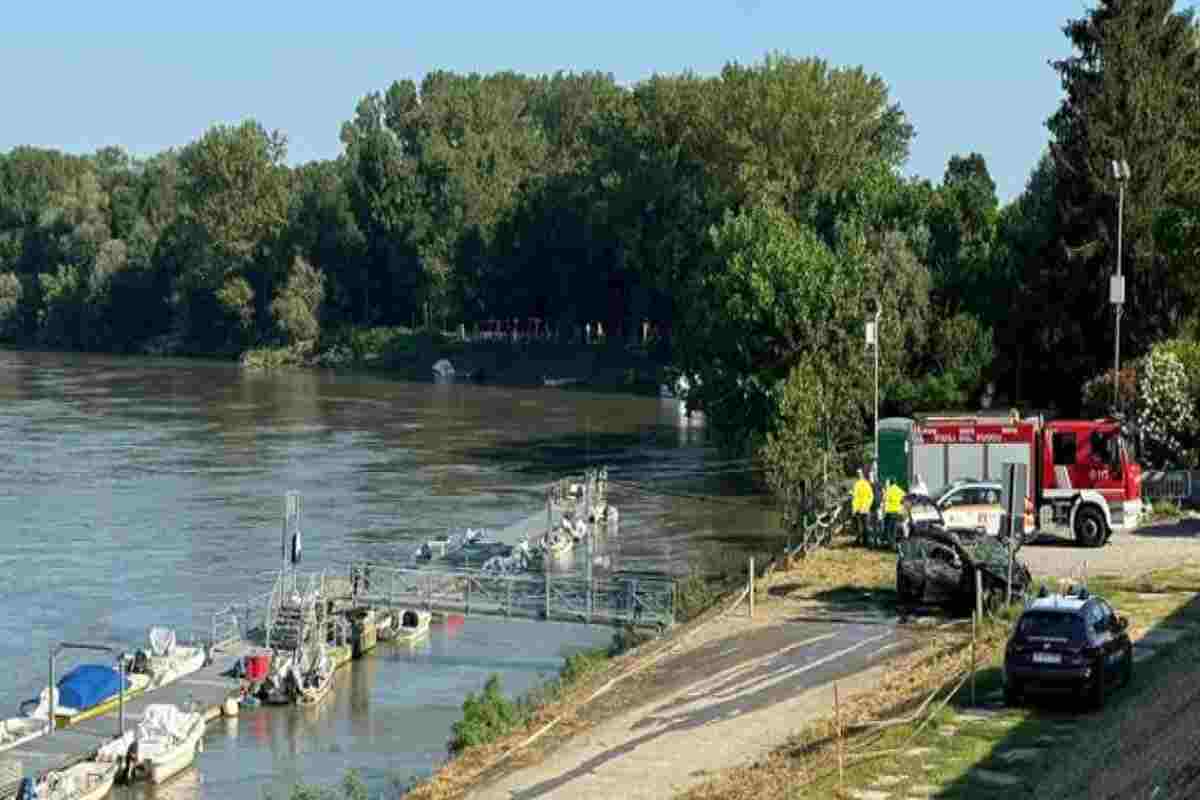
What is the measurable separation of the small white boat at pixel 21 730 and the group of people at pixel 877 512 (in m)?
17.8

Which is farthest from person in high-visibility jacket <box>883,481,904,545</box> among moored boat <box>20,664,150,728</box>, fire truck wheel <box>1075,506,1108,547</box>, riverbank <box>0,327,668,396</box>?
riverbank <box>0,327,668,396</box>

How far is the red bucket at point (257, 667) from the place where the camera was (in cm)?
3925

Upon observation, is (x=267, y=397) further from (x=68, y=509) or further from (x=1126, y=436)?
(x=1126, y=436)

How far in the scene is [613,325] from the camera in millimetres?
144875

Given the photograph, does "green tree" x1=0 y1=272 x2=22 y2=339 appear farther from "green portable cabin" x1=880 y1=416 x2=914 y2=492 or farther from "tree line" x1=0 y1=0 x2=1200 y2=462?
"green portable cabin" x1=880 y1=416 x2=914 y2=492

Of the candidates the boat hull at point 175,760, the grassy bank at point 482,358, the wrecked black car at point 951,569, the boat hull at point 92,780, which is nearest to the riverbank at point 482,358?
the grassy bank at point 482,358

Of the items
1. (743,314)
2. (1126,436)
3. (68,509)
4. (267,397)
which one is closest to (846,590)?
(1126,436)

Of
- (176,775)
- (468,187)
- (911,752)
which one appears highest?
(468,187)

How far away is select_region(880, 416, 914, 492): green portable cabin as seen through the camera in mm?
48625

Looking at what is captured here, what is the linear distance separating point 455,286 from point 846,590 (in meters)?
114

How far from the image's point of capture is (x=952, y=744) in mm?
25156

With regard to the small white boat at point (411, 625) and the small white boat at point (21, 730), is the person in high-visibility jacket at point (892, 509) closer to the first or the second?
the small white boat at point (411, 625)

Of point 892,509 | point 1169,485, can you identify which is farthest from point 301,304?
point 892,509

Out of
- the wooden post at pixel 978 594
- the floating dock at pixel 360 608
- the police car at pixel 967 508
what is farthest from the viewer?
the police car at pixel 967 508
